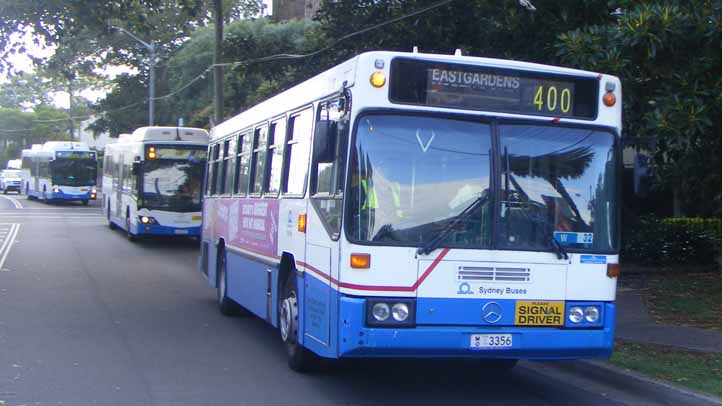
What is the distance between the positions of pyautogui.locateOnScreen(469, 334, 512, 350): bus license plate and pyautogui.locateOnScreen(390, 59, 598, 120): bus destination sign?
1.89 m

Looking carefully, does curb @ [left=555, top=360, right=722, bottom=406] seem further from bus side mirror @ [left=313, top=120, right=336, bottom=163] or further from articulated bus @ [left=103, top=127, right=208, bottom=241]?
articulated bus @ [left=103, top=127, right=208, bottom=241]

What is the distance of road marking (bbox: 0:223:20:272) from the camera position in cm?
2122

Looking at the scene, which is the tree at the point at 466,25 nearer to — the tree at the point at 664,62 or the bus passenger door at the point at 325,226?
the tree at the point at 664,62

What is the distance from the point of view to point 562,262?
25.3 feet

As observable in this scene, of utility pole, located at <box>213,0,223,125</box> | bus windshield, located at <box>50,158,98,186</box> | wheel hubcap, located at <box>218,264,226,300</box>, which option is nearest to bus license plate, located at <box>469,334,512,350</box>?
wheel hubcap, located at <box>218,264,226,300</box>

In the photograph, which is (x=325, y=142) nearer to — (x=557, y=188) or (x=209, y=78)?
(x=557, y=188)

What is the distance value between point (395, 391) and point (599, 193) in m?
2.67

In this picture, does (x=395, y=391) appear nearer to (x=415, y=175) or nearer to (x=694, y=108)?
(x=415, y=175)

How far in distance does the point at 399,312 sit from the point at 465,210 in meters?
1.00

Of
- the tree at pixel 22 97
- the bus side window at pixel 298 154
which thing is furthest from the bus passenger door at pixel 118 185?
the tree at pixel 22 97

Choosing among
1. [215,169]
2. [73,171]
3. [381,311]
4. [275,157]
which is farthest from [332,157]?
[73,171]

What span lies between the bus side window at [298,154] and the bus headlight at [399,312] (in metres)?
1.85

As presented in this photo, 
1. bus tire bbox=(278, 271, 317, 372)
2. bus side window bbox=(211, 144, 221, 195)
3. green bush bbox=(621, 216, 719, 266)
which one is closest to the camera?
bus tire bbox=(278, 271, 317, 372)

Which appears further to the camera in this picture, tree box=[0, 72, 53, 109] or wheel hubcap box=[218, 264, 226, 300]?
tree box=[0, 72, 53, 109]
